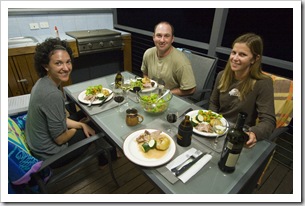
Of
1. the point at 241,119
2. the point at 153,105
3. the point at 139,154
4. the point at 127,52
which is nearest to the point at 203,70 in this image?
the point at 153,105

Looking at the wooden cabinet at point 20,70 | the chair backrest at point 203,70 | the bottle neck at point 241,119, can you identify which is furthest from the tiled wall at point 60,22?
the bottle neck at point 241,119

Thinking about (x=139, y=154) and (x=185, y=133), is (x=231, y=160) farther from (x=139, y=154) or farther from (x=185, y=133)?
(x=139, y=154)

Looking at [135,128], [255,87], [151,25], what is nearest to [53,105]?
→ [135,128]

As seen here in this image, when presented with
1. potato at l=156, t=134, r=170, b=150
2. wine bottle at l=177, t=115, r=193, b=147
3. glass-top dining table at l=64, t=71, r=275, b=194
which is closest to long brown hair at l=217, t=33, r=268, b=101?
glass-top dining table at l=64, t=71, r=275, b=194

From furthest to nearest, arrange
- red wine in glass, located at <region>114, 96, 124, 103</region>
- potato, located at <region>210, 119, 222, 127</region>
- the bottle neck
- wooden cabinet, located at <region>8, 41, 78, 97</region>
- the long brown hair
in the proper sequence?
wooden cabinet, located at <region>8, 41, 78, 97</region> < red wine in glass, located at <region>114, 96, 124, 103</region> < the long brown hair < potato, located at <region>210, 119, 222, 127</region> < the bottle neck

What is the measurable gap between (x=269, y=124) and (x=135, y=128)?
2.79 feet

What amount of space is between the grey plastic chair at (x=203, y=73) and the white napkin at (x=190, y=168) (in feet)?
3.35

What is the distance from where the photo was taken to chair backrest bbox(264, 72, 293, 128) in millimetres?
1483

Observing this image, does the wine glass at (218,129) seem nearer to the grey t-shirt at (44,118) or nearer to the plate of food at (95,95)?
the plate of food at (95,95)

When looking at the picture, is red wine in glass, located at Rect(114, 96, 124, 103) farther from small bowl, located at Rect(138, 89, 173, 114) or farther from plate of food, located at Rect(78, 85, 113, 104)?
small bowl, located at Rect(138, 89, 173, 114)

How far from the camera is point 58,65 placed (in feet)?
4.15

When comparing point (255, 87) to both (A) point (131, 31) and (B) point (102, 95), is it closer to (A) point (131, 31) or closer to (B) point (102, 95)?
(B) point (102, 95)

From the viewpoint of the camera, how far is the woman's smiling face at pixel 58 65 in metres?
1.25

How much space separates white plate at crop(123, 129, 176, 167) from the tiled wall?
297cm
